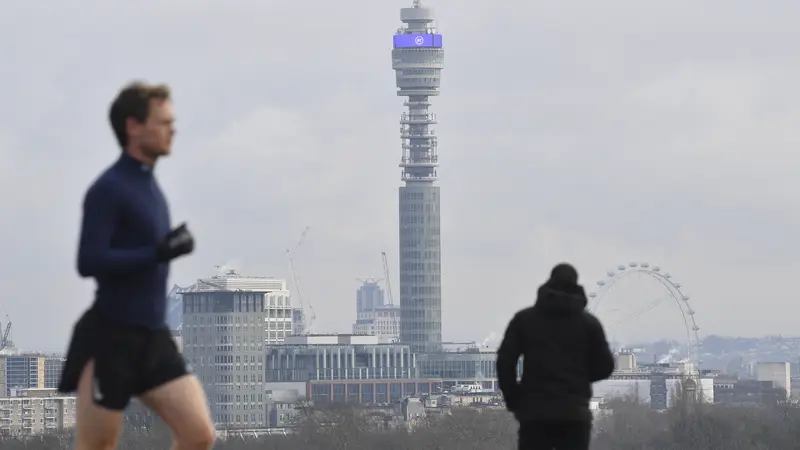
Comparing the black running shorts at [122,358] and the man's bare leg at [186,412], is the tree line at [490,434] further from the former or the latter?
the man's bare leg at [186,412]

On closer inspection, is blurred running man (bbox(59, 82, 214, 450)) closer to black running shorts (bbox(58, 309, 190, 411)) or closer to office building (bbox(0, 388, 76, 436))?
black running shorts (bbox(58, 309, 190, 411))

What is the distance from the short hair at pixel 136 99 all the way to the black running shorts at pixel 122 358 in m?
0.82

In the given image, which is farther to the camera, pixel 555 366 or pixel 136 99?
pixel 555 366

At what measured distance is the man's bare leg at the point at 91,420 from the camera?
35.3ft

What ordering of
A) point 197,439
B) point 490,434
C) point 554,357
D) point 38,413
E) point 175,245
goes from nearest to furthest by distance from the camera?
point 175,245
point 197,439
point 554,357
point 490,434
point 38,413

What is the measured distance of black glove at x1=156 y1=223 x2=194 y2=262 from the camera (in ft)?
34.6

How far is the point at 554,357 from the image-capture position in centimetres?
1294

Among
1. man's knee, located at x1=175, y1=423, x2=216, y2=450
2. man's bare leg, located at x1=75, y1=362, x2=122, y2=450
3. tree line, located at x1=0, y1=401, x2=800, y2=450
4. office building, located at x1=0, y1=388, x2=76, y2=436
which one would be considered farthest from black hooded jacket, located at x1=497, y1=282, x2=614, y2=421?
office building, located at x1=0, y1=388, x2=76, y2=436

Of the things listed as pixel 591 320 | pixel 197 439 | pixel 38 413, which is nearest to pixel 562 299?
pixel 591 320

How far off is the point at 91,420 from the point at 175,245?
83 centimetres

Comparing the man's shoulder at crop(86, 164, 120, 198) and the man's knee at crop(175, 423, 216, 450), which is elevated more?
the man's shoulder at crop(86, 164, 120, 198)

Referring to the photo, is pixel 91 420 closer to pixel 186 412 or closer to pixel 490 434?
pixel 186 412

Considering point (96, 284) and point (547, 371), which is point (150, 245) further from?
point (547, 371)

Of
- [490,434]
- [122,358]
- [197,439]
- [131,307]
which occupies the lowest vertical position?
[197,439]
